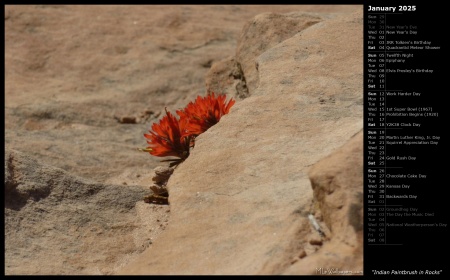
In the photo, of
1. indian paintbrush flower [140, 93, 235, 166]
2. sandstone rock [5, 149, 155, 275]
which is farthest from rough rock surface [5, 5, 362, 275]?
indian paintbrush flower [140, 93, 235, 166]

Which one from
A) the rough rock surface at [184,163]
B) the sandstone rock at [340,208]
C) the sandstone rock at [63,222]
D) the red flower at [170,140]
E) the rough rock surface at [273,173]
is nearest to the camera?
Answer: the sandstone rock at [340,208]

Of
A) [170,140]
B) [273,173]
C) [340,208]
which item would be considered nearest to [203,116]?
[170,140]

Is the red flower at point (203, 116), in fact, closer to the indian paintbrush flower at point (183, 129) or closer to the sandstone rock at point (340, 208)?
the indian paintbrush flower at point (183, 129)

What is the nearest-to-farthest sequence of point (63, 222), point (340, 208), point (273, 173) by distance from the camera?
point (340, 208), point (273, 173), point (63, 222)

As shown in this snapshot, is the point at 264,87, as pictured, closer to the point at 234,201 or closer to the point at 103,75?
the point at 234,201

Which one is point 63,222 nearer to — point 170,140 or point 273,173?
point 170,140

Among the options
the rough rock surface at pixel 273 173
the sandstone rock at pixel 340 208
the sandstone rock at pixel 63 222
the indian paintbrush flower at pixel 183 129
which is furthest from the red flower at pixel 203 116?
the sandstone rock at pixel 340 208

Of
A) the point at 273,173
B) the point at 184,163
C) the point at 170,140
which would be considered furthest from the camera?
the point at 170,140
